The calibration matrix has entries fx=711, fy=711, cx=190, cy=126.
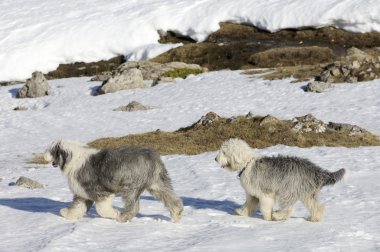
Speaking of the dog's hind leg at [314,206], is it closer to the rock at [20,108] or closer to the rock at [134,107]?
the rock at [134,107]

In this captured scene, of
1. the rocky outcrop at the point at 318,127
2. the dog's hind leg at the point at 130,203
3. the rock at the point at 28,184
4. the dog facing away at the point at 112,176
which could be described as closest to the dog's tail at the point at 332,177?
the dog facing away at the point at 112,176

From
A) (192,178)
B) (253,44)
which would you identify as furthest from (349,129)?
(253,44)

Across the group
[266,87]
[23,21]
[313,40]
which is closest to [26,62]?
[23,21]

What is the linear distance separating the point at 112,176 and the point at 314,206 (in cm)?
431

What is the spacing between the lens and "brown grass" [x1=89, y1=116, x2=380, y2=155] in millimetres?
29328

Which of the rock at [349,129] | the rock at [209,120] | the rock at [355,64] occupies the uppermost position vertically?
the rock at [355,64]

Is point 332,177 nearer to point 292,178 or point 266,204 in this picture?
point 292,178

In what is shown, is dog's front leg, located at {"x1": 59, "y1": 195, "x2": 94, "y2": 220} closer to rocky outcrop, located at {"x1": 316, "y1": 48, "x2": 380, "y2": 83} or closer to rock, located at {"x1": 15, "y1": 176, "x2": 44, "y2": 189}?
rock, located at {"x1": 15, "y1": 176, "x2": 44, "y2": 189}

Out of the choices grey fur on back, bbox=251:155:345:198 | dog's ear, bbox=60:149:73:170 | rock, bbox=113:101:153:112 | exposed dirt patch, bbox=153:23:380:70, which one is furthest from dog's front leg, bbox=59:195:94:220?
exposed dirt patch, bbox=153:23:380:70

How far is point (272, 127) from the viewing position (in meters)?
31.2

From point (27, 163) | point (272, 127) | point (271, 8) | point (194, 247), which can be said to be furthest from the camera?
point (271, 8)

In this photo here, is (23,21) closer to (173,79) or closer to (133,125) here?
(173,79)

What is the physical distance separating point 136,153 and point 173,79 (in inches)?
1435

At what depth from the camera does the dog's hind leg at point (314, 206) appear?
15.0 m
